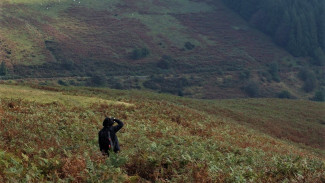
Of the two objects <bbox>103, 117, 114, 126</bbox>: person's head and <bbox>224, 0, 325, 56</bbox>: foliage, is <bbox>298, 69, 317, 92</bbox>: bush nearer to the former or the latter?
<bbox>224, 0, 325, 56</bbox>: foliage

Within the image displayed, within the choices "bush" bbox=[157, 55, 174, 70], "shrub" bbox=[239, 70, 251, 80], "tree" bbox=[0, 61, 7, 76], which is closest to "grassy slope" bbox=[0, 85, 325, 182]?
"tree" bbox=[0, 61, 7, 76]

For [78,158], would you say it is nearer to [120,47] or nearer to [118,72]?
[118,72]

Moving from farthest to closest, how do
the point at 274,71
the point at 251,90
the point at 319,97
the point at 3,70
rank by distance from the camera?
the point at 274,71
the point at 251,90
the point at 319,97
the point at 3,70

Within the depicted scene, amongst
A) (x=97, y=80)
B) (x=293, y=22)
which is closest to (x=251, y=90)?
(x=97, y=80)

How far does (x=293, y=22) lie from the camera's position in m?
173

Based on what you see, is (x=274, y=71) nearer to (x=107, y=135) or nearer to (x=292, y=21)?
(x=292, y=21)

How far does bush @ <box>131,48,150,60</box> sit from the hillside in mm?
200

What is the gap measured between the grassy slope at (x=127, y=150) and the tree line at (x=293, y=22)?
5239 inches

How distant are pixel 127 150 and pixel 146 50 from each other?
12432 cm

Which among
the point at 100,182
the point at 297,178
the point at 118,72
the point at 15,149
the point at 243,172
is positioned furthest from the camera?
the point at 118,72

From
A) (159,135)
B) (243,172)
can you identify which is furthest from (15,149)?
(159,135)

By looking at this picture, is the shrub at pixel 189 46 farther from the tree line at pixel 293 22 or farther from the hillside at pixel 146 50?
the tree line at pixel 293 22

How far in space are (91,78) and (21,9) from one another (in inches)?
→ 1817

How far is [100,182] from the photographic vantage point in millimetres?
9531
